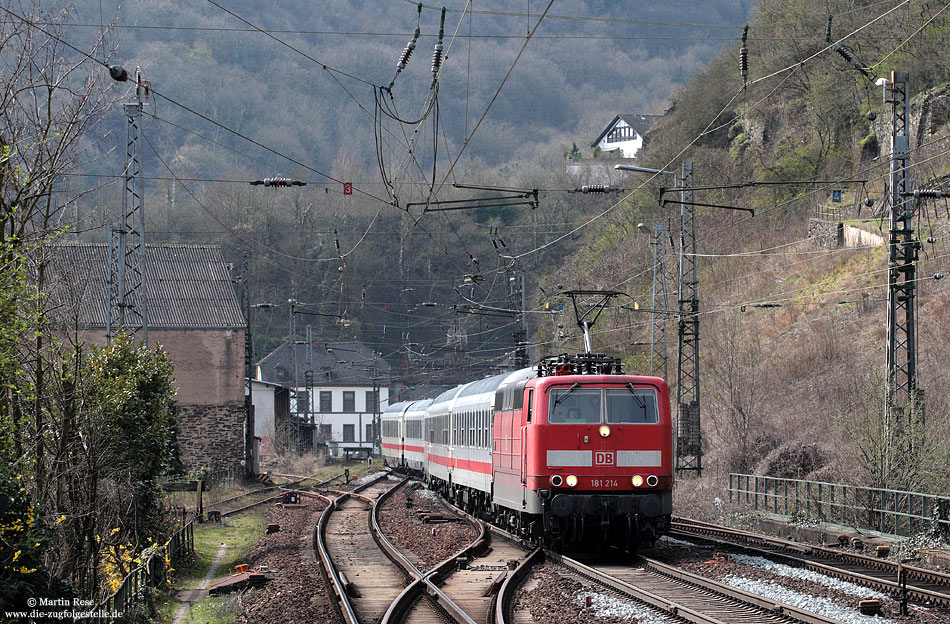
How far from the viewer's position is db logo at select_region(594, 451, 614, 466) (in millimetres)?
16625

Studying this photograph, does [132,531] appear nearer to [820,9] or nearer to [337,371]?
[820,9]

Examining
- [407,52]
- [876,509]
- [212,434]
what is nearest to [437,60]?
[407,52]

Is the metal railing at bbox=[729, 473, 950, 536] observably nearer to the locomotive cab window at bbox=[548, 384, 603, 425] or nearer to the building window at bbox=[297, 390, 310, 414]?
the locomotive cab window at bbox=[548, 384, 603, 425]

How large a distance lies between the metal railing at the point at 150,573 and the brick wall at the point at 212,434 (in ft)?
86.0

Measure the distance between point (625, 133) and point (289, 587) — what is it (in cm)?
10261

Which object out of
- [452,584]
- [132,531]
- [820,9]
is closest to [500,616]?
[452,584]

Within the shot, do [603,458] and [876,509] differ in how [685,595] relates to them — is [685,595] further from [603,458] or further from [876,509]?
[876,509]

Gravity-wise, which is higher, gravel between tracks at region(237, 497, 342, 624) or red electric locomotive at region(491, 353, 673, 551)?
red electric locomotive at region(491, 353, 673, 551)

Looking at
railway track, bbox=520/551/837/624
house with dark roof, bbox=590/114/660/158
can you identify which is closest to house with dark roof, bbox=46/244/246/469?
railway track, bbox=520/551/837/624

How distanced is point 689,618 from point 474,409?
13.9 meters

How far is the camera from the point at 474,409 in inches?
963

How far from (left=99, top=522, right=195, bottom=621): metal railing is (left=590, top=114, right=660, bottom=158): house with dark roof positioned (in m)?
93.2

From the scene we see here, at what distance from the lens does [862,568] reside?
1436cm

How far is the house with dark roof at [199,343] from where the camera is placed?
43906 mm
